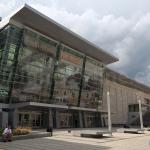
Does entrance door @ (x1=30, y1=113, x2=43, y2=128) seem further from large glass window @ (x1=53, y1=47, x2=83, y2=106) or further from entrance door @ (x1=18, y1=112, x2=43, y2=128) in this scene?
large glass window @ (x1=53, y1=47, x2=83, y2=106)

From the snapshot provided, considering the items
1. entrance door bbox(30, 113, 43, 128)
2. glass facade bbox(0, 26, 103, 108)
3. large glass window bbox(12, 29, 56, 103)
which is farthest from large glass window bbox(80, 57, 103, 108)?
entrance door bbox(30, 113, 43, 128)

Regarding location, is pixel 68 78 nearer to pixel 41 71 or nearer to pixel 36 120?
pixel 41 71

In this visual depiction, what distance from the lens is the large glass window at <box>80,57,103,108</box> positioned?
51.3 m

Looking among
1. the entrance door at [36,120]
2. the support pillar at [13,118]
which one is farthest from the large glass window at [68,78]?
the support pillar at [13,118]

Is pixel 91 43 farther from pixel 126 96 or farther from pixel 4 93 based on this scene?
pixel 126 96

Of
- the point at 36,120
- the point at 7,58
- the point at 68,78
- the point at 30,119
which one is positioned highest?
the point at 7,58

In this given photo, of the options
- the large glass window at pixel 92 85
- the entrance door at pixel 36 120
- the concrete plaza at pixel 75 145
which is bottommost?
the concrete plaza at pixel 75 145

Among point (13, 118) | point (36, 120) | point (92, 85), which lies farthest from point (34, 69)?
point (92, 85)

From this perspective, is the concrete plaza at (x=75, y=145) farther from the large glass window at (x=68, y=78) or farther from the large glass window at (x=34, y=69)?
the large glass window at (x=68, y=78)

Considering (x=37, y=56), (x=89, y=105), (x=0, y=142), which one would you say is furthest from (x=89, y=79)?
(x=0, y=142)

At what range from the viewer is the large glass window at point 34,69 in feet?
124

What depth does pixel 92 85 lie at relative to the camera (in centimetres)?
5350

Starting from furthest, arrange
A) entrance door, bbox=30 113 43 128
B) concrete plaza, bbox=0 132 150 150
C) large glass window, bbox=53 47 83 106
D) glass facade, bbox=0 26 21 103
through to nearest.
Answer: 1. large glass window, bbox=53 47 83 106
2. entrance door, bbox=30 113 43 128
3. glass facade, bbox=0 26 21 103
4. concrete plaza, bbox=0 132 150 150

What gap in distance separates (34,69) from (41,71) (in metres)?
1.65
